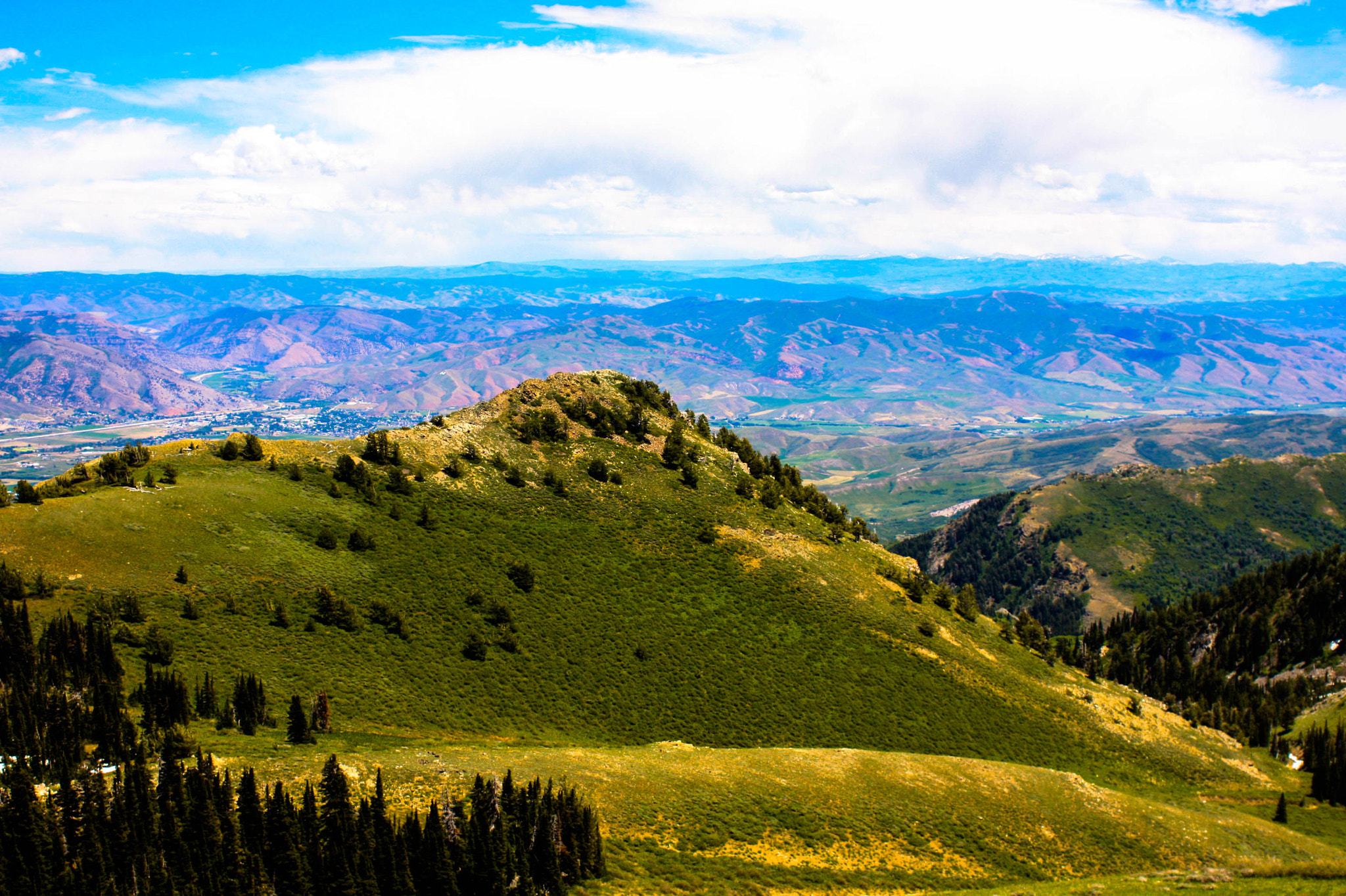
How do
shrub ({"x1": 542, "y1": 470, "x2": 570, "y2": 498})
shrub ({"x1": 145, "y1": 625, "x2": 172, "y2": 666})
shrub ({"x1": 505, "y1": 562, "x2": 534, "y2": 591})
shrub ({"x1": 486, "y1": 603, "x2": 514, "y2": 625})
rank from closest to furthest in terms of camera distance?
shrub ({"x1": 145, "y1": 625, "x2": 172, "y2": 666}), shrub ({"x1": 486, "y1": 603, "x2": 514, "y2": 625}), shrub ({"x1": 505, "y1": 562, "x2": 534, "y2": 591}), shrub ({"x1": 542, "y1": 470, "x2": 570, "y2": 498})

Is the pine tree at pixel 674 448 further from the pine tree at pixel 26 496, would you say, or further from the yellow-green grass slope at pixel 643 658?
the pine tree at pixel 26 496

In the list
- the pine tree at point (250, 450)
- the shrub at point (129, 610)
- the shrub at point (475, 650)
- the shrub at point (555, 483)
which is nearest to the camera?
the shrub at point (129, 610)

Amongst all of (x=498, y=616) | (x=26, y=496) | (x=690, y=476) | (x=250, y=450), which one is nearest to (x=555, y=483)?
(x=690, y=476)

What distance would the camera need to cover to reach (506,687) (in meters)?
82.7

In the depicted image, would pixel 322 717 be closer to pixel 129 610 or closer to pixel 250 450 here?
pixel 129 610

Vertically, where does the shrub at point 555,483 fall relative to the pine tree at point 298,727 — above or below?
above

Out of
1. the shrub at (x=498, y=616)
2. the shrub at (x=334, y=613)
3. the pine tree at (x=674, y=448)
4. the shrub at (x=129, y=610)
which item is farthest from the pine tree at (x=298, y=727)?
the pine tree at (x=674, y=448)

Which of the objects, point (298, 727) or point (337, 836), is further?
point (298, 727)

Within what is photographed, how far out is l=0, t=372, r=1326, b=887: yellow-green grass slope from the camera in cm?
6347

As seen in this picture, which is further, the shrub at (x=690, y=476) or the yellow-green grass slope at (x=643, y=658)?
the shrub at (x=690, y=476)

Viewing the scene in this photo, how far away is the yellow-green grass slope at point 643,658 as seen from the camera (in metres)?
63.5

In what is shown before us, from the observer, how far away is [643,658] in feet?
311

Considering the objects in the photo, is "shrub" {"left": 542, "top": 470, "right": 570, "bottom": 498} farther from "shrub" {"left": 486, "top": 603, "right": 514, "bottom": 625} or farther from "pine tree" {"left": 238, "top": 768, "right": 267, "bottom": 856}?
"pine tree" {"left": 238, "top": 768, "right": 267, "bottom": 856}

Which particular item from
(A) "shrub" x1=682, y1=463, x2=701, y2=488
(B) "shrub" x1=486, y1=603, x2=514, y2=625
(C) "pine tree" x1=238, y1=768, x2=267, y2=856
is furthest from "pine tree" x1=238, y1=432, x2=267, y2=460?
(C) "pine tree" x1=238, y1=768, x2=267, y2=856
